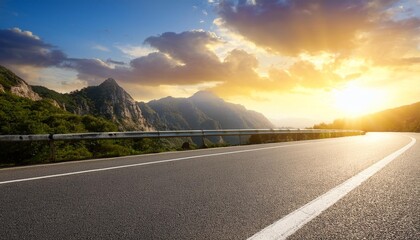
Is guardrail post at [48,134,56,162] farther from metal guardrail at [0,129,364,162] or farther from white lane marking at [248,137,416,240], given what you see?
white lane marking at [248,137,416,240]

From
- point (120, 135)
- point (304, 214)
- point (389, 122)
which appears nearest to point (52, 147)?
point (120, 135)

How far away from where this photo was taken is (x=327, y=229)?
10.1 feet

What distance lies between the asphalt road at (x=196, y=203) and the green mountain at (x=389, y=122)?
4006 cm

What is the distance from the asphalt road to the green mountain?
4006cm

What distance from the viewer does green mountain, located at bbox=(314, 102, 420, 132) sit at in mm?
59250

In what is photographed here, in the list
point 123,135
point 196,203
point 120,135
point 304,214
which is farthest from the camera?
point 123,135

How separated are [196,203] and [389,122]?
81188 mm

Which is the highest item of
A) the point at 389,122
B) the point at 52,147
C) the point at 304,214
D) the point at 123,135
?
the point at 389,122

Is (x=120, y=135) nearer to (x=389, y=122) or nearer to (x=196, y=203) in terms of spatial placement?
(x=196, y=203)

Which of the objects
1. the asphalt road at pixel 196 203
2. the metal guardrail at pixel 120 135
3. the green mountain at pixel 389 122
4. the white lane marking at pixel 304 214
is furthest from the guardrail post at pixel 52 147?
the green mountain at pixel 389 122

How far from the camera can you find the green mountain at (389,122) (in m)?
59.2

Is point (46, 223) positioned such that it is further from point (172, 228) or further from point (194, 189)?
point (194, 189)

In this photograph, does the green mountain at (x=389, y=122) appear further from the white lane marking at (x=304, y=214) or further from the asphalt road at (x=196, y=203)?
the white lane marking at (x=304, y=214)

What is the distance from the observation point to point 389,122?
248 feet
